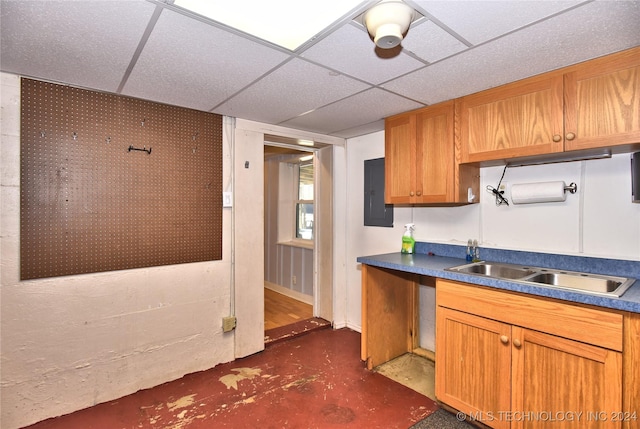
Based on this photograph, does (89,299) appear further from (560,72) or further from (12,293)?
(560,72)

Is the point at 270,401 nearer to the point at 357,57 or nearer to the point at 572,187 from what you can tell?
the point at 357,57

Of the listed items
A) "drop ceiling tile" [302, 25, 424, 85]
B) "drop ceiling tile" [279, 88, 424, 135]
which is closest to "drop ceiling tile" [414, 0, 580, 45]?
"drop ceiling tile" [302, 25, 424, 85]

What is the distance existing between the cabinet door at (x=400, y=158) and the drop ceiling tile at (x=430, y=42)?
90 cm

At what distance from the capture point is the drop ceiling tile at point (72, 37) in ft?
4.00

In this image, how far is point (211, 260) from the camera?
8.39 ft

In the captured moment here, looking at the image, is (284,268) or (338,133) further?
(284,268)

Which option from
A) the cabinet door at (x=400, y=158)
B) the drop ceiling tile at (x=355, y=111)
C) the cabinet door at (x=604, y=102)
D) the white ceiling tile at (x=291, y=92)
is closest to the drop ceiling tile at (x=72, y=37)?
the white ceiling tile at (x=291, y=92)

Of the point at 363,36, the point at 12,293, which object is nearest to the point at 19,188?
the point at 12,293

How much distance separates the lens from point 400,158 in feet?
8.52

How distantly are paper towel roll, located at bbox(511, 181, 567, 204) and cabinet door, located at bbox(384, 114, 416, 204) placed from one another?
70 cm

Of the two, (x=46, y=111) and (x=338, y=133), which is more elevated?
(x=338, y=133)

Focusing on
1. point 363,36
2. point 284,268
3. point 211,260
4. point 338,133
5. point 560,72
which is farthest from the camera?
point 284,268

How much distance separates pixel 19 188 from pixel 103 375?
131 centimetres

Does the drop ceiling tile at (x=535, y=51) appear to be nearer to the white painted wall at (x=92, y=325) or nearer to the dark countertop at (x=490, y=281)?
the dark countertop at (x=490, y=281)
